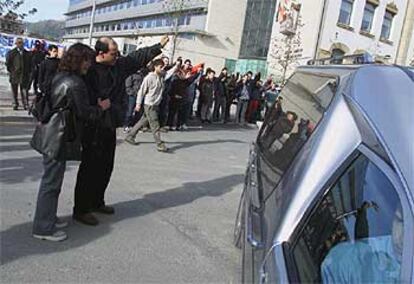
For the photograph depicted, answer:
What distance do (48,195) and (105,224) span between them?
911 millimetres

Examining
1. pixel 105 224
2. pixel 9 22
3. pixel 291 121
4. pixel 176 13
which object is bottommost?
pixel 105 224

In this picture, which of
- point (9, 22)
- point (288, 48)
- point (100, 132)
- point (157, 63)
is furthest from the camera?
point (288, 48)

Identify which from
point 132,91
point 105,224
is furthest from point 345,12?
point 105,224

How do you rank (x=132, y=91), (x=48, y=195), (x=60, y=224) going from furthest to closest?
(x=132, y=91)
(x=60, y=224)
(x=48, y=195)

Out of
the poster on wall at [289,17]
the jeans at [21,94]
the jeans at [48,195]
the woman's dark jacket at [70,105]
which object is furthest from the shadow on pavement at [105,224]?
the poster on wall at [289,17]

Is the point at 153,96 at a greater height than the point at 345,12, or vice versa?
the point at 345,12

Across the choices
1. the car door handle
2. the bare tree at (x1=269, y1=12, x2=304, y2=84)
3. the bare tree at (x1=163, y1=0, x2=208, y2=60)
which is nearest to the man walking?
the car door handle

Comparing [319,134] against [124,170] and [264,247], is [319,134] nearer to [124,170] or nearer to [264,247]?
[264,247]

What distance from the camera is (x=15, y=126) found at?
1025 centimetres

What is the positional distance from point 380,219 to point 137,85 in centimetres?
1054

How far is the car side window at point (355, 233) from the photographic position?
1.87 m

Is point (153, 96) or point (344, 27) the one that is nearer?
point (153, 96)

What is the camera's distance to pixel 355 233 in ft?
6.63

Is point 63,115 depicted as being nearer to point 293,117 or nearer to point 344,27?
point 293,117
